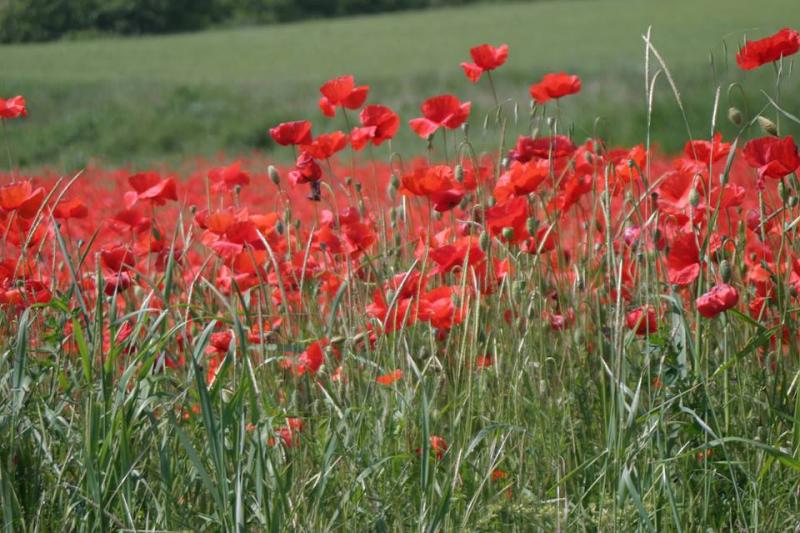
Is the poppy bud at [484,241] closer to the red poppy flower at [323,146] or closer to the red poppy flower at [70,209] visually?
the red poppy flower at [323,146]

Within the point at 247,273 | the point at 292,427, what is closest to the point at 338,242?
the point at 247,273

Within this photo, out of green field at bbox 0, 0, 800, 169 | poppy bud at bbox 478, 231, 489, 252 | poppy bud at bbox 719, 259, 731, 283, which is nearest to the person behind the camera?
poppy bud at bbox 719, 259, 731, 283

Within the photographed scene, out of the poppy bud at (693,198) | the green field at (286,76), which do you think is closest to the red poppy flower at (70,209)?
the green field at (286,76)

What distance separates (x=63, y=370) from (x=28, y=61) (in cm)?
1316

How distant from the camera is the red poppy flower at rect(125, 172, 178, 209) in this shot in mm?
2148

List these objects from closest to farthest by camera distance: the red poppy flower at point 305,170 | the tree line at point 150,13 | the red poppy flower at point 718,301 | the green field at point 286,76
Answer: the red poppy flower at point 718,301
the red poppy flower at point 305,170
the tree line at point 150,13
the green field at point 286,76

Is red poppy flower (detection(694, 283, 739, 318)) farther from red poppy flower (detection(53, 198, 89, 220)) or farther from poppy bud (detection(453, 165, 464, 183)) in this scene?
red poppy flower (detection(53, 198, 89, 220))

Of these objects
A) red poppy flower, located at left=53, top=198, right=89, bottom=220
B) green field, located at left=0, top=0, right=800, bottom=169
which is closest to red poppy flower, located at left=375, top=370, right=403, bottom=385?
green field, located at left=0, top=0, right=800, bottom=169

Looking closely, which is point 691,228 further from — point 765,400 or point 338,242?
point 338,242

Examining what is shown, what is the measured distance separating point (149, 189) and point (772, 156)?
3.47 feet

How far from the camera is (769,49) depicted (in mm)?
1845

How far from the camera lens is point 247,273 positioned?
79.7 inches

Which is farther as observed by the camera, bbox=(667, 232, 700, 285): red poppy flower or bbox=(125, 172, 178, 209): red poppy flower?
bbox=(125, 172, 178, 209): red poppy flower

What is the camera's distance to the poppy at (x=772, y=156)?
1.79 meters
